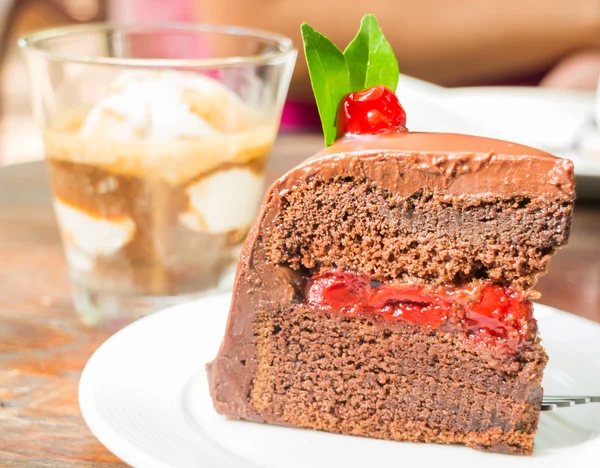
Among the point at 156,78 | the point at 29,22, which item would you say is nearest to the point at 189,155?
the point at 156,78

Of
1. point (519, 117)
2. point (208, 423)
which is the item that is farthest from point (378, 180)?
point (519, 117)

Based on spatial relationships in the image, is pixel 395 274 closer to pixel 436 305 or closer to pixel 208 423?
pixel 436 305

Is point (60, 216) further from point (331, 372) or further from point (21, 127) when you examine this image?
point (21, 127)

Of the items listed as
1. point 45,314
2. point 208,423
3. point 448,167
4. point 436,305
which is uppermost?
point 448,167

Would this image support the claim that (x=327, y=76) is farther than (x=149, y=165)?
No

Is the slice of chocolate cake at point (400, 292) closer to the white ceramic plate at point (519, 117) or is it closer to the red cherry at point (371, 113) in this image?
the red cherry at point (371, 113)

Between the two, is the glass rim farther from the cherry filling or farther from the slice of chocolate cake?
the cherry filling
